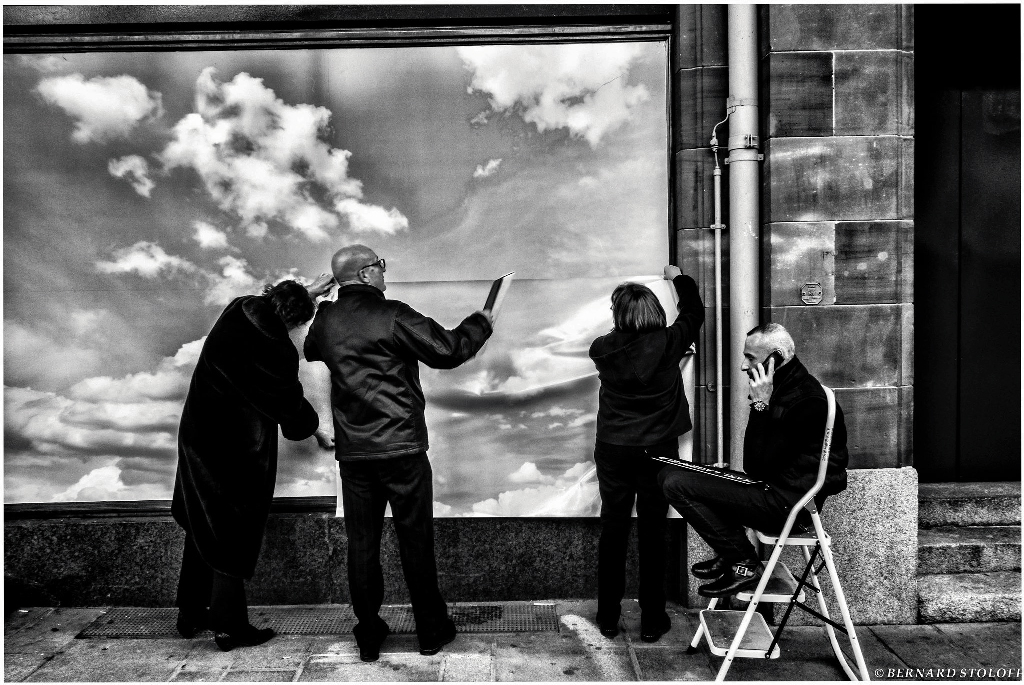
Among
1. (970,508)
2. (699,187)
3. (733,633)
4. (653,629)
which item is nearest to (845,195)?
(699,187)

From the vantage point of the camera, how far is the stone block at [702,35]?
194 inches

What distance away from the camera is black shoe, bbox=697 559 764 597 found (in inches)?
156

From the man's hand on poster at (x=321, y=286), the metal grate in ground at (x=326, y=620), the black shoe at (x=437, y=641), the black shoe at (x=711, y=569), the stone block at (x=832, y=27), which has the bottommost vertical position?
the metal grate in ground at (x=326, y=620)

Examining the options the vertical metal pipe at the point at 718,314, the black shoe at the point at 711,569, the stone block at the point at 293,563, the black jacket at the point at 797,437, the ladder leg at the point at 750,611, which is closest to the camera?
the black jacket at the point at 797,437

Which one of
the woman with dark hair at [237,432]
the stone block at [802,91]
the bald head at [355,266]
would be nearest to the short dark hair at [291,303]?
the woman with dark hair at [237,432]

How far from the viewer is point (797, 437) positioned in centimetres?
380

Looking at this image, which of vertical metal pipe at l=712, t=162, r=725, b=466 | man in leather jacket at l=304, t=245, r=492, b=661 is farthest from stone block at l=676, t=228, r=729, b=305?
man in leather jacket at l=304, t=245, r=492, b=661

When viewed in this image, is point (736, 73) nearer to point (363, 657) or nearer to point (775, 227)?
point (775, 227)

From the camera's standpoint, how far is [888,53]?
474 cm

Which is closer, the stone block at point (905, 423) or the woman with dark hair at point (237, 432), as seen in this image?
the woman with dark hair at point (237, 432)

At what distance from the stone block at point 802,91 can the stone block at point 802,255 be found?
0.53 metres

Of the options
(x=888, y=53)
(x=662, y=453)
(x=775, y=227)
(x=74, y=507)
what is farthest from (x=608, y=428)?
(x=74, y=507)

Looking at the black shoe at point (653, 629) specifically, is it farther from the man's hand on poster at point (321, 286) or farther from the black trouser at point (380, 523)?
the man's hand on poster at point (321, 286)

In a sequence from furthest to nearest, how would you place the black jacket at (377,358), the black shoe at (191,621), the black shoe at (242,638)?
the black shoe at (191,621) → the black shoe at (242,638) → the black jacket at (377,358)
